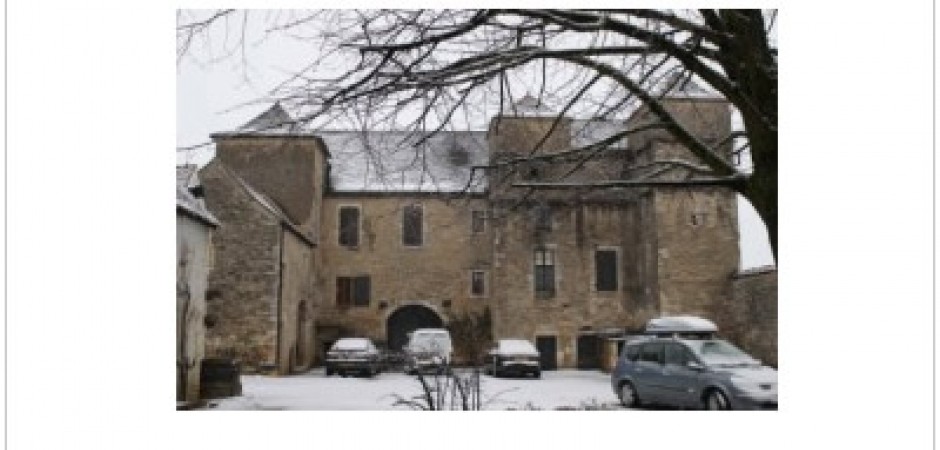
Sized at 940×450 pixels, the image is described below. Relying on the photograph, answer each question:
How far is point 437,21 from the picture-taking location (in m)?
Result: 4.25

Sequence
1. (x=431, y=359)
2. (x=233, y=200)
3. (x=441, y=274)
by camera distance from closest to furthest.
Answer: (x=431, y=359) → (x=233, y=200) → (x=441, y=274)

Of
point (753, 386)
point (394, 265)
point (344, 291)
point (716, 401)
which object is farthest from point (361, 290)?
point (753, 386)

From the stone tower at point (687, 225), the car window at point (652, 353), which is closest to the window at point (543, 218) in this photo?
the stone tower at point (687, 225)

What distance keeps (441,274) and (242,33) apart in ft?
10.9

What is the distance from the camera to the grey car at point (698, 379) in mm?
4867

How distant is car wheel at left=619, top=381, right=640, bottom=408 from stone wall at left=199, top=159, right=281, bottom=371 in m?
2.25

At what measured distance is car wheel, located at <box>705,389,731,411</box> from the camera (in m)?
4.93

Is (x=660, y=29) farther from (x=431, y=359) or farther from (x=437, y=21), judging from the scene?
(x=431, y=359)

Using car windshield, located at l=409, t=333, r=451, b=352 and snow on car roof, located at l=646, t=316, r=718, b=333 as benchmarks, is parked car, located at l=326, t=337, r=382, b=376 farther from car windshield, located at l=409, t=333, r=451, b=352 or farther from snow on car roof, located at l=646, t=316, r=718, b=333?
snow on car roof, located at l=646, t=316, r=718, b=333

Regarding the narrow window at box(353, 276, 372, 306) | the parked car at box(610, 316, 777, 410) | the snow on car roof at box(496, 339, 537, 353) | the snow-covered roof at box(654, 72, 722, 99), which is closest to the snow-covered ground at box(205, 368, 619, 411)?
the parked car at box(610, 316, 777, 410)

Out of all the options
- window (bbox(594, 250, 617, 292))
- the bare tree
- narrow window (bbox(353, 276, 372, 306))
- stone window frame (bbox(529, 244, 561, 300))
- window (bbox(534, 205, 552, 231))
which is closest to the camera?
the bare tree
